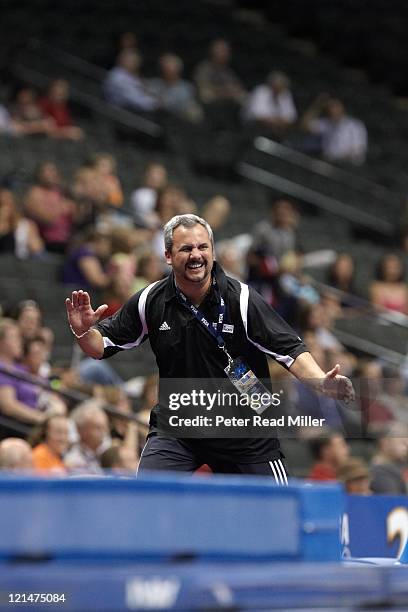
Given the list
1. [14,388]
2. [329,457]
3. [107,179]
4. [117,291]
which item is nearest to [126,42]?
[107,179]

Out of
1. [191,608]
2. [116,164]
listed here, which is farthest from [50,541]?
[116,164]

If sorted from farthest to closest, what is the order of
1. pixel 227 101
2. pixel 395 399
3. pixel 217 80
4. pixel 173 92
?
pixel 217 80 → pixel 227 101 → pixel 173 92 → pixel 395 399

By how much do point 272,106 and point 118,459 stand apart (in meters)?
10.5

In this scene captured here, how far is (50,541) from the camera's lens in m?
3.71

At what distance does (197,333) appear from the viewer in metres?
6.64

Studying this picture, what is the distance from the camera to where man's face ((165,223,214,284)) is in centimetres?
650

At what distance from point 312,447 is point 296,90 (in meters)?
8.62

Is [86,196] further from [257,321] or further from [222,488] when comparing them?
[222,488]

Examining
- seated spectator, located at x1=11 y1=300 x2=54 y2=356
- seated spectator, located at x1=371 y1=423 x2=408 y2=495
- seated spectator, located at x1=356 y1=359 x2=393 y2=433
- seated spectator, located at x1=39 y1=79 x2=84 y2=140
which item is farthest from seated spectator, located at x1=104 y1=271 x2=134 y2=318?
seated spectator, located at x1=39 y1=79 x2=84 y2=140

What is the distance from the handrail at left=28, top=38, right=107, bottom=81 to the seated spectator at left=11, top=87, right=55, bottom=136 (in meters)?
2.13

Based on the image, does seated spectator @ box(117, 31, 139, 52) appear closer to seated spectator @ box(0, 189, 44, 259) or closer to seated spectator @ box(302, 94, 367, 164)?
seated spectator @ box(302, 94, 367, 164)

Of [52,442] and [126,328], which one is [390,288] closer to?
[52,442]

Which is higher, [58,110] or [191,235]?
[58,110]

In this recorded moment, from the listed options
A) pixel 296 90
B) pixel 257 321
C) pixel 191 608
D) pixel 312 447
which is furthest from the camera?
pixel 296 90
